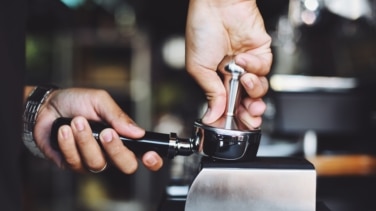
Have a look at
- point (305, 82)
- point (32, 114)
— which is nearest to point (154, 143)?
point (32, 114)

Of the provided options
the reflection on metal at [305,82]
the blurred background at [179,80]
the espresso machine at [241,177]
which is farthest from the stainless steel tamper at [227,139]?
the reflection on metal at [305,82]

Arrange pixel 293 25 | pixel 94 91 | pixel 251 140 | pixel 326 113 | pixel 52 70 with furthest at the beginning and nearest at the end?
pixel 52 70, pixel 293 25, pixel 326 113, pixel 94 91, pixel 251 140

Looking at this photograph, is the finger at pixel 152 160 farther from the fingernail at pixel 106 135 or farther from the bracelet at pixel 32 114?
the bracelet at pixel 32 114

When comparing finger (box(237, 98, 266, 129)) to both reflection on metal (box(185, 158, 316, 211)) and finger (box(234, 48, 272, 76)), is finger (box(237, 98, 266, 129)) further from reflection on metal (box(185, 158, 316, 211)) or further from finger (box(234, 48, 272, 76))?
reflection on metal (box(185, 158, 316, 211))

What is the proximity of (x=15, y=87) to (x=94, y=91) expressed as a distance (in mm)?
192

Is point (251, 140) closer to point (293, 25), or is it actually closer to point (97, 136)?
point (97, 136)

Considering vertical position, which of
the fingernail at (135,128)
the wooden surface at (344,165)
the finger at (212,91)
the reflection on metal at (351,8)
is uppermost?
the reflection on metal at (351,8)

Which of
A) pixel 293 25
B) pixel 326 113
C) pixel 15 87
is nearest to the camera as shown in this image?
pixel 15 87

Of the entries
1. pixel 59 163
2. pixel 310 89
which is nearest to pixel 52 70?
pixel 310 89

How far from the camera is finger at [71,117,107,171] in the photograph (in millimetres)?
836

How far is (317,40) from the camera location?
2.62 m

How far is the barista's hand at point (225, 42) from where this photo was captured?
0.88 m

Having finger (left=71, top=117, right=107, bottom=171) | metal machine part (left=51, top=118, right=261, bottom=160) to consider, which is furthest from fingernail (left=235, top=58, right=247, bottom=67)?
finger (left=71, top=117, right=107, bottom=171)

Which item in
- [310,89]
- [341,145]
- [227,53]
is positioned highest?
[227,53]
